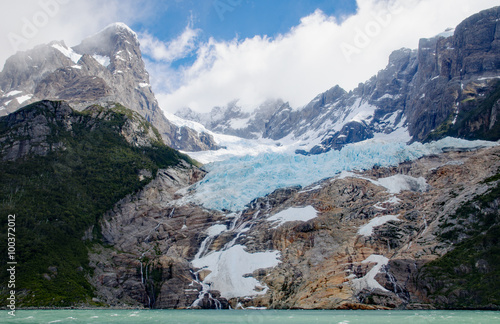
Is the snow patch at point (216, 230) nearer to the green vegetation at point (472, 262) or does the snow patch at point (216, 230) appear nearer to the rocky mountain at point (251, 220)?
the rocky mountain at point (251, 220)

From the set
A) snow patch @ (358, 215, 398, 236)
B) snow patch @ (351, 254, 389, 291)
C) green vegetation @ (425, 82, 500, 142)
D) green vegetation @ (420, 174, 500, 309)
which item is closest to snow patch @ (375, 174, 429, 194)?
snow patch @ (358, 215, 398, 236)

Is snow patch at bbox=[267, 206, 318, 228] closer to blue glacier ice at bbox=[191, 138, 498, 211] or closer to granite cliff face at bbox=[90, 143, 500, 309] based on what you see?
granite cliff face at bbox=[90, 143, 500, 309]

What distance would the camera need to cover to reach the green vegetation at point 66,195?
10281cm

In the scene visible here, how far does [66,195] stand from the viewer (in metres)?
137

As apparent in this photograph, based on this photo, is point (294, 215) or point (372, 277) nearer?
point (372, 277)

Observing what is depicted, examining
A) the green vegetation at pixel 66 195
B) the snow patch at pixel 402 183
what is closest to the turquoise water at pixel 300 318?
the green vegetation at pixel 66 195

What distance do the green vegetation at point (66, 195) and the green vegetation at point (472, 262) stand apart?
84.0 metres

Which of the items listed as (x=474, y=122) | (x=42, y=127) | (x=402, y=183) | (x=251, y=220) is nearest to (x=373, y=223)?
(x=402, y=183)

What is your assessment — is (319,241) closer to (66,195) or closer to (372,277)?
(372,277)

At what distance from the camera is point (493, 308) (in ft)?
241

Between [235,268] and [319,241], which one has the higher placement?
[319,241]

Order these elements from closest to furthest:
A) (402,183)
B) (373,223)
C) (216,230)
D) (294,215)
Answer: (373,223) < (294,215) < (402,183) < (216,230)

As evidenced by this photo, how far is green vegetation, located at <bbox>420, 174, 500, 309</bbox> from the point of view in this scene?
77938 mm

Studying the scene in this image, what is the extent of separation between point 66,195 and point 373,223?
3993 inches
